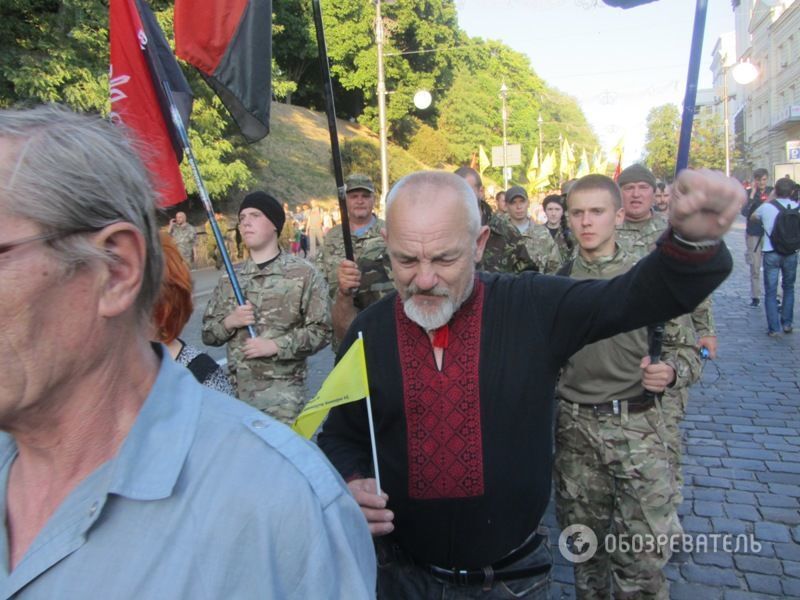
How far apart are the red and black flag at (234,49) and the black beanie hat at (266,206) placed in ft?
1.97

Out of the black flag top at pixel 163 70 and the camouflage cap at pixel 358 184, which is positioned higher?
the black flag top at pixel 163 70

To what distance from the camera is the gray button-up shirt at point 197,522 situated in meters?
1.10

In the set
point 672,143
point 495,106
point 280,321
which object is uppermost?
point 495,106

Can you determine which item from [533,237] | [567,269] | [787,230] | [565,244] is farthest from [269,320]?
[787,230]

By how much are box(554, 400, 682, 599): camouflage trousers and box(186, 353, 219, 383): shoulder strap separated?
5.77 feet

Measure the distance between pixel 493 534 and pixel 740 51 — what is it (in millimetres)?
82022

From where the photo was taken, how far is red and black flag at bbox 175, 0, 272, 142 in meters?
3.66

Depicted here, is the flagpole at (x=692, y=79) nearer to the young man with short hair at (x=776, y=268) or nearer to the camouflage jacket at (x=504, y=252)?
the camouflage jacket at (x=504, y=252)

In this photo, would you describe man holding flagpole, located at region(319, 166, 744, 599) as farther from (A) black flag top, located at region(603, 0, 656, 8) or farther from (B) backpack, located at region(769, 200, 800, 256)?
(B) backpack, located at region(769, 200, 800, 256)

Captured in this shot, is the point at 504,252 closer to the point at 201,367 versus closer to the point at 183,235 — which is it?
the point at 201,367

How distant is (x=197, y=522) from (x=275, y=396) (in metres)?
3.11

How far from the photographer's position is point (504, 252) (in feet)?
17.7

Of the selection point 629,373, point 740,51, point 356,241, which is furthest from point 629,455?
point 740,51

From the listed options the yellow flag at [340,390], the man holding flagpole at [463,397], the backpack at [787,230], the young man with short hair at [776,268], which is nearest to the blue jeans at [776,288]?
the young man with short hair at [776,268]
